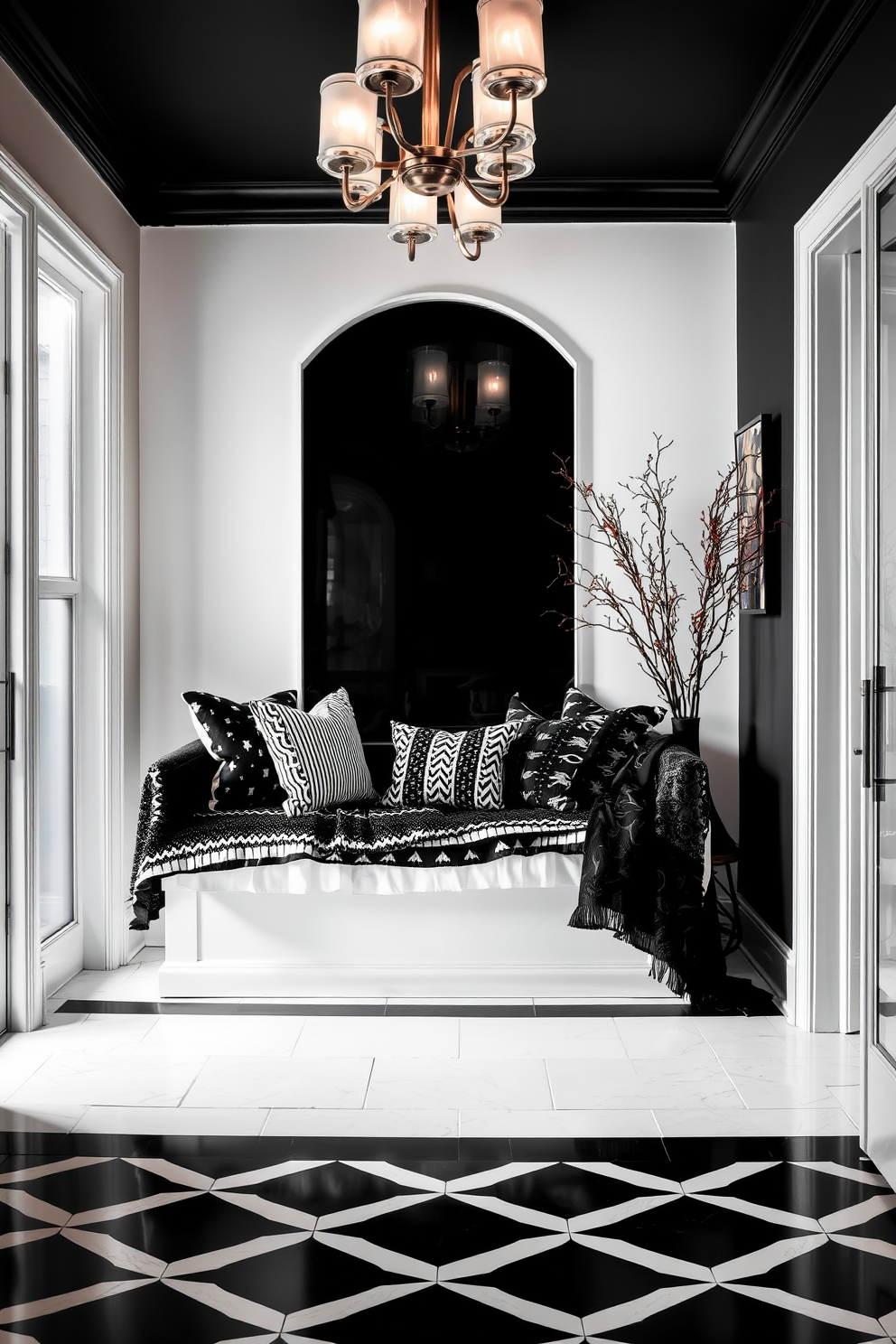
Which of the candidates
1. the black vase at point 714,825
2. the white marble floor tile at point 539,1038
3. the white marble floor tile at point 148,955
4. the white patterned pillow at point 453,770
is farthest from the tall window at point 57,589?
the black vase at point 714,825

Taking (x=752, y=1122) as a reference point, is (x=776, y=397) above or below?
above

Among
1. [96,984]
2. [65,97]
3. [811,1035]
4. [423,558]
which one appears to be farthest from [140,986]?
[65,97]

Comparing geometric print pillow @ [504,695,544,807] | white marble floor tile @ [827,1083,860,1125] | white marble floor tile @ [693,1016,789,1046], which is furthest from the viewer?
geometric print pillow @ [504,695,544,807]

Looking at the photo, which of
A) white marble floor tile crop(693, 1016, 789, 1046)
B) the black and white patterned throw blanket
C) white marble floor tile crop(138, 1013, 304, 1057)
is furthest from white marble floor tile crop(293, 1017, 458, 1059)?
white marble floor tile crop(693, 1016, 789, 1046)

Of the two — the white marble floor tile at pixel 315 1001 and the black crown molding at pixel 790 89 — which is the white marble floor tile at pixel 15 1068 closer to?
the white marble floor tile at pixel 315 1001

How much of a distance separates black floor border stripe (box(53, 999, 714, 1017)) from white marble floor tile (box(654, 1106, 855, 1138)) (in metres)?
0.70

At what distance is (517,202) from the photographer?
13.7 ft

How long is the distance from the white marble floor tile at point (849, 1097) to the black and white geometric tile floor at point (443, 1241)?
0.61ft

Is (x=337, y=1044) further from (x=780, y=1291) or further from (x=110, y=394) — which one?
(x=110, y=394)

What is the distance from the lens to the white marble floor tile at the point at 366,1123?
8.48 ft

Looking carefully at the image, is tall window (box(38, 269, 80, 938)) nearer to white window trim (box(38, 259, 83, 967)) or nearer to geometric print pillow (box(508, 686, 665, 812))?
white window trim (box(38, 259, 83, 967))

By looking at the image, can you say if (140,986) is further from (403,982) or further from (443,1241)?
(443,1241)

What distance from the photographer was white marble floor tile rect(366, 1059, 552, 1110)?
9.01 ft

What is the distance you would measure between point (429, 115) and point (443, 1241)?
2.45 metres
